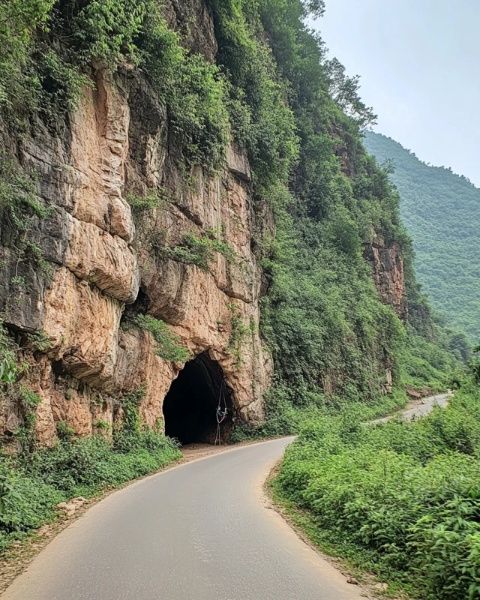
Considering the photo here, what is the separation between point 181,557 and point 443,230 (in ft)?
366

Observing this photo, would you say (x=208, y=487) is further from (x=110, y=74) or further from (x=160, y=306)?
(x=110, y=74)

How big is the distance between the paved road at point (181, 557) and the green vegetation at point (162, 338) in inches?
330

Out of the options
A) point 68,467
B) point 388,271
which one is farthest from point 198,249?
point 388,271

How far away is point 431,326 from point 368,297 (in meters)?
26.8

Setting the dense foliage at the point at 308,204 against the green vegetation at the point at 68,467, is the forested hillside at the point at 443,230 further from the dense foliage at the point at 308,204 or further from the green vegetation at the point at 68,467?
the green vegetation at the point at 68,467

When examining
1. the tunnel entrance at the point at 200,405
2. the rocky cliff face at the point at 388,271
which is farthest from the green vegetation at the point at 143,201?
the rocky cliff face at the point at 388,271

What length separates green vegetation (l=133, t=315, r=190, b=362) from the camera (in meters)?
18.5

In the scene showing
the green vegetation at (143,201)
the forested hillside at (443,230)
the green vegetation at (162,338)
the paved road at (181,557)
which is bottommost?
the paved road at (181,557)

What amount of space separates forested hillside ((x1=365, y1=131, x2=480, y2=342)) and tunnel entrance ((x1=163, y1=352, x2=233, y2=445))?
5000 cm

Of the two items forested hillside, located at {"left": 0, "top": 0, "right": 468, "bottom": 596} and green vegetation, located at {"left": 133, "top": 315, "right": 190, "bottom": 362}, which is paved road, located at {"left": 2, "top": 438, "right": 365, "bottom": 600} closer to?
forested hillside, located at {"left": 0, "top": 0, "right": 468, "bottom": 596}

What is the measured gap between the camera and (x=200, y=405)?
2762 cm

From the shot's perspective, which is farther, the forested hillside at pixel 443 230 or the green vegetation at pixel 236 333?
the forested hillside at pixel 443 230

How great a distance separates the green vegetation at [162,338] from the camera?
18.5m

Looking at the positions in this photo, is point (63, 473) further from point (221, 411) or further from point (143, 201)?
point (221, 411)
